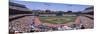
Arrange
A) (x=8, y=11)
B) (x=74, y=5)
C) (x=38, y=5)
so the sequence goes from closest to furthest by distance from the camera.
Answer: (x=8, y=11) < (x=38, y=5) < (x=74, y=5)

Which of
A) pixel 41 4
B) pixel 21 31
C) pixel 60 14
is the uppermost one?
pixel 41 4

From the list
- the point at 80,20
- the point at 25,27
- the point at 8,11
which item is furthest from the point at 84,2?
the point at 8,11

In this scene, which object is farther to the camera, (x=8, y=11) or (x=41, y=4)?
(x=41, y=4)

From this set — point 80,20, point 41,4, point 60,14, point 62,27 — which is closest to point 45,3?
point 41,4

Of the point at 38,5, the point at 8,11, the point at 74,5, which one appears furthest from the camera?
the point at 74,5

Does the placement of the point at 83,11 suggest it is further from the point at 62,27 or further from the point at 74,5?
the point at 62,27

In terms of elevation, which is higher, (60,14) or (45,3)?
(45,3)

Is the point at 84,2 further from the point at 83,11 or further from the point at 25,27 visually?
the point at 25,27

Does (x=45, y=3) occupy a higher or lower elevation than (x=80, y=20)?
higher

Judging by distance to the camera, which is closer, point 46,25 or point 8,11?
point 8,11
